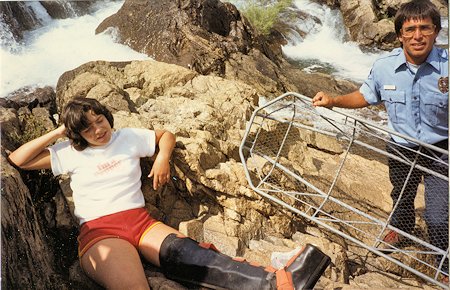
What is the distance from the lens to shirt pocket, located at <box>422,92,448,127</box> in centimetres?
195

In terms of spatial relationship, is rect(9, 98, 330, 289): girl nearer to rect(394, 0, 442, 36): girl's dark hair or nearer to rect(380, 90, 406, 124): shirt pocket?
rect(380, 90, 406, 124): shirt pocket

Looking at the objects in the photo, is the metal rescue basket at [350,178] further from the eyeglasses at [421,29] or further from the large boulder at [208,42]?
the large boulder at [208,42]

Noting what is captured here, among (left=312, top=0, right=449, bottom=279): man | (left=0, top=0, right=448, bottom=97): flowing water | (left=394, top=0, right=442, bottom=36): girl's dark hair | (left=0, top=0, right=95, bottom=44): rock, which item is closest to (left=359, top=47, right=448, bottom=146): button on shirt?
(left=312, top=0, right=449, bottom=279): man

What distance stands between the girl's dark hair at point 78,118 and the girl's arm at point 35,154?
0.05 m

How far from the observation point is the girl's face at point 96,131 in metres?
1.98

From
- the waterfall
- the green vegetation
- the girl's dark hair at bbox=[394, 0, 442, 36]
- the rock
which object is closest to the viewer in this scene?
the girl's dark hair at bbox=[394, 0, 442, 36]

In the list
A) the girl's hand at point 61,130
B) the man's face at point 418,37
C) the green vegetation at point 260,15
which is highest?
the girl's hand at point 61,130

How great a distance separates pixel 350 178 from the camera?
2783mm

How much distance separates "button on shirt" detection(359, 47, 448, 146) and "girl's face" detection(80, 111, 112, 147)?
1294mm

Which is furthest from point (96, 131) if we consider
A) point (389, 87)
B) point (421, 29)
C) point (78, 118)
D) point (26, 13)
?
point (26, 13)

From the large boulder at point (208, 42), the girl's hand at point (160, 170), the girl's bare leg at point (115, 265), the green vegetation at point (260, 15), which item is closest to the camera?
the girl's bare leg at point (115, 265)

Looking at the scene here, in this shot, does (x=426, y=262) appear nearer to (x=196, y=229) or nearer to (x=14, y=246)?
(x=196, y=229)

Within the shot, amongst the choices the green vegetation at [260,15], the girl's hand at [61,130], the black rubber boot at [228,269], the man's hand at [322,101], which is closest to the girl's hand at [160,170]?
the black rubber boot at [228,269]

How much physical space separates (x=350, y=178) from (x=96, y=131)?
1612 millimetres
